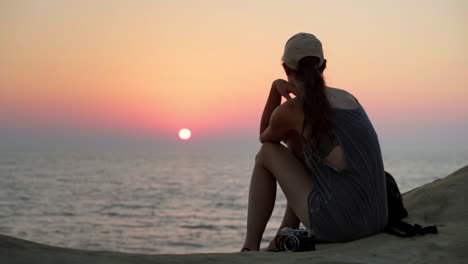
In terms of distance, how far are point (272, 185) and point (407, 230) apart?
0.94 meters

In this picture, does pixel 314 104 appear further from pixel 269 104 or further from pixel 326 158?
pixel 269 104

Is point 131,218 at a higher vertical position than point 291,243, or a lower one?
higher

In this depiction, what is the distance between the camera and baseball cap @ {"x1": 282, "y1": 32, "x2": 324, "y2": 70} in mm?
3240

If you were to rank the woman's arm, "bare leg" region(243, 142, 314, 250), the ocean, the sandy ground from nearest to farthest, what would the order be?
1. the sandy ground
2. "bare leg" region(243, 142, 314, 250)
3. the woman's arm
4. the ocean

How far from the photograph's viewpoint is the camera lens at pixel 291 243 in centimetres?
305

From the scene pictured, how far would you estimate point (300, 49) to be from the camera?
10.6 ft

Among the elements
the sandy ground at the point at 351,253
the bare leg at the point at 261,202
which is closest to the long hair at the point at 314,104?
the bare leg at the point at 261,202

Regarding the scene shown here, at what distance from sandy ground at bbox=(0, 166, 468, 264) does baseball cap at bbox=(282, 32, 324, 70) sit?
47.5 inches

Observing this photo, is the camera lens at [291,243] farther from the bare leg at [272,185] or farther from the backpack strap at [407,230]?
the backpack strap at [407,230]

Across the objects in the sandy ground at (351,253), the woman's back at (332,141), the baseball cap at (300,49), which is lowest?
the sandy ground at (351,253)

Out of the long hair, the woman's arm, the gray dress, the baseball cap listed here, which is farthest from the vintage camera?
the baseball cap

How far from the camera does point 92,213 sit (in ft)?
87.1

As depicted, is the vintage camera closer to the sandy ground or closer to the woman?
the sandy ground

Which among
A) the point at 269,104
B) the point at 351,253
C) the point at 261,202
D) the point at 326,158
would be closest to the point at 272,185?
the point at 261,202
